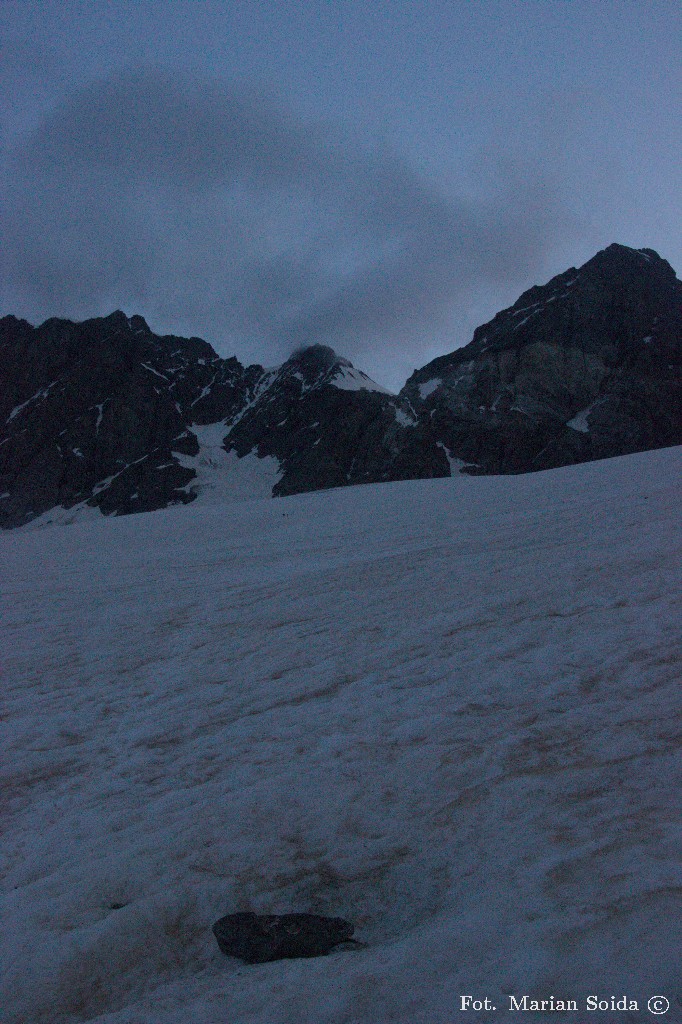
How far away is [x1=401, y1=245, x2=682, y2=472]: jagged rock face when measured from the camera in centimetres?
9094

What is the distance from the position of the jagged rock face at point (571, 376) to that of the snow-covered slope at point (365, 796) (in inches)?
3248

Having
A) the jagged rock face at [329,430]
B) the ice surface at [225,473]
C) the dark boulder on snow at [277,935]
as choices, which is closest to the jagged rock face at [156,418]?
the jagged rock face at [329,430]

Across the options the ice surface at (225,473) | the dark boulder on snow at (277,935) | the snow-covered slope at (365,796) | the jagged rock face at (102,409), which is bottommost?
the dark boulder on snow at (277,935)

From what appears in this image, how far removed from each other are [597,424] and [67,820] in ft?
316

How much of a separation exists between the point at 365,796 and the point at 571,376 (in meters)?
104

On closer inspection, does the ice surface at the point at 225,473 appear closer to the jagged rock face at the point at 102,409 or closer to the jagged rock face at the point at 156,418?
the jagged rock face at the point at 156,418

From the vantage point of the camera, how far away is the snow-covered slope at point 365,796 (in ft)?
10.3

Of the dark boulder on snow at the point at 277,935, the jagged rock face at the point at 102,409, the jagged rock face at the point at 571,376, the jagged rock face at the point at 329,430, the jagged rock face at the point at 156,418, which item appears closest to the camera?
the dark boulder on snow at the point at 277,935

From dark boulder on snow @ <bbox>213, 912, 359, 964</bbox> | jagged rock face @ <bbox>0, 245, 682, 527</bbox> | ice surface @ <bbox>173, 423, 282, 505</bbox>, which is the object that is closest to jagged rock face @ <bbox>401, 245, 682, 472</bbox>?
jagged rock face @ <bbox>0, 245, 682, 527</bbox>

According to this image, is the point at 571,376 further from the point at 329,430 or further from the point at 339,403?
the point at 339,403

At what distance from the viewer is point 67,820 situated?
505cm

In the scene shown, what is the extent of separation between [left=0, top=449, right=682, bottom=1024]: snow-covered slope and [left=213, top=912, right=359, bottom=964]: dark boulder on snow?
0.12m

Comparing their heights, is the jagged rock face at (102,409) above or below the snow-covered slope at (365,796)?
above

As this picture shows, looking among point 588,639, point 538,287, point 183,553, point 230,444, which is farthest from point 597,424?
point 588,639
